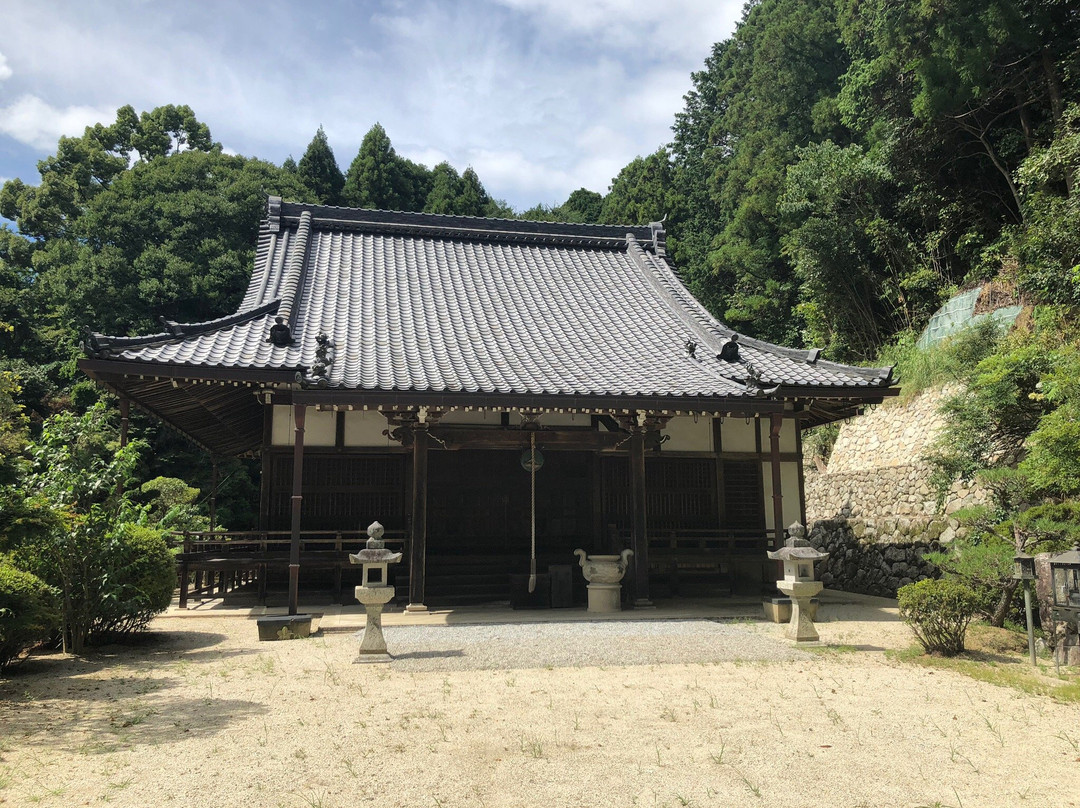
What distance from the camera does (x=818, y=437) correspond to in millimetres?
22500

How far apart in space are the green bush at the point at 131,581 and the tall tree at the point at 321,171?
109 feet

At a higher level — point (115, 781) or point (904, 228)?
point (904, 228)

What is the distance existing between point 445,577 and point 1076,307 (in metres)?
12.4

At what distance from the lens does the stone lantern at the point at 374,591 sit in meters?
7.84

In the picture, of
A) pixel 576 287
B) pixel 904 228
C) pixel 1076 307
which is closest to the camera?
pixel 1076 307

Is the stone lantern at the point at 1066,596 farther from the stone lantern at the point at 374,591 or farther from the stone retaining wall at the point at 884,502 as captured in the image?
the stone lantern at the point at 374,591

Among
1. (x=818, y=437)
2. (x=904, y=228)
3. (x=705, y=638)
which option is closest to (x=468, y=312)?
(x=705, y=638)

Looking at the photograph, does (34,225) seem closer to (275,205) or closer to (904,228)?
(275,205)

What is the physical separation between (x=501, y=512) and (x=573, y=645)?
4.97 meters

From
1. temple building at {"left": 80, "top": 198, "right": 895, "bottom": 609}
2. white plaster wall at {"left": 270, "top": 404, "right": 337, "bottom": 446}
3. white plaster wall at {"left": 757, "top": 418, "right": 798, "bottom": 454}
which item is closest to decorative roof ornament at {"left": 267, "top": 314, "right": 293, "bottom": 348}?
temple building at {"left": 80, "top": 198, "right": 895, "bottom": 609}

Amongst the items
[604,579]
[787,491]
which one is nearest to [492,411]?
[604,579]

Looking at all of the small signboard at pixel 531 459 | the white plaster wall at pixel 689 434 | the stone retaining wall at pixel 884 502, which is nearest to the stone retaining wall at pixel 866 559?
the stone retaining wall at pixel 884 502

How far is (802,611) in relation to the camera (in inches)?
347

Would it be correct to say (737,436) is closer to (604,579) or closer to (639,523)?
(639,523)
